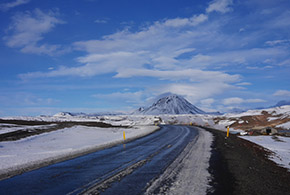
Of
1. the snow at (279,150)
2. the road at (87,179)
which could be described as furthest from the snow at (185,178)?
the snow at (279,150)

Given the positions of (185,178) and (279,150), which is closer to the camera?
(185,178)

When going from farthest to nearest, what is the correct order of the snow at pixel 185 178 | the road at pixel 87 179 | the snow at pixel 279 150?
the snow at pixel 279 150, the road at pixel 87 179, the snow at pixel 185 178

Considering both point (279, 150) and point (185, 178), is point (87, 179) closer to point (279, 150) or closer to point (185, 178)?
point (185, 178)

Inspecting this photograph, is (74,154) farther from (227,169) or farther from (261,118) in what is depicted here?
(261,118)

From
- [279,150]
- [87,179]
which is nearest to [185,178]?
[87,179]

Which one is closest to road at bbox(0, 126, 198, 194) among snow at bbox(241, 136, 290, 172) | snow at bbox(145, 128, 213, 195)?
snow at bbox(145, 128, 213, 195)

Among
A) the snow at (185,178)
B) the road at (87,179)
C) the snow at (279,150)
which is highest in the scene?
the road at (87,179)

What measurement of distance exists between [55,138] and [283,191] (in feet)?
80.0

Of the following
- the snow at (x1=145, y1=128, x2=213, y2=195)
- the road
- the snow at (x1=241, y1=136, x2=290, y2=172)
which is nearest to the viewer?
the snow at (x1=145, y1=128, x2=213, y2=195)

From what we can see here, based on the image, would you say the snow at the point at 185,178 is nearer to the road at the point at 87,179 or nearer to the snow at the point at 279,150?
the road at the point at 87,179

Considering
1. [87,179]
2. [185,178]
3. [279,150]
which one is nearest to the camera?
[87,179]

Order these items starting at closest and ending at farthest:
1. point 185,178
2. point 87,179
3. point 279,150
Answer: point 87,179
point 185,178
point 279,150

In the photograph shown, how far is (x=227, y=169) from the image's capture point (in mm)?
10438

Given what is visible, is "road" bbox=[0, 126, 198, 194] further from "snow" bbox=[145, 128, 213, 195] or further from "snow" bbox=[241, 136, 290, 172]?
"snow" bbox=[241, 136, 290, 172]
